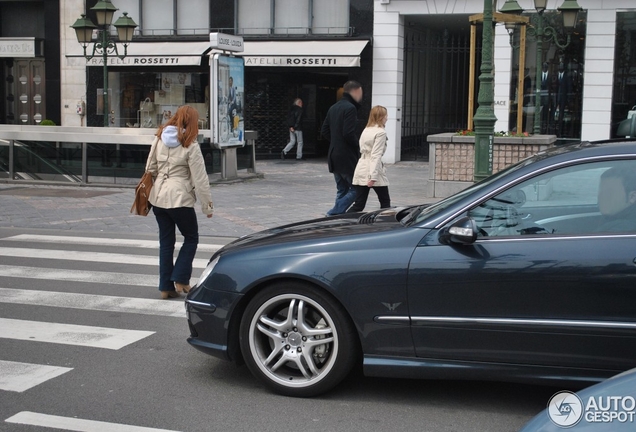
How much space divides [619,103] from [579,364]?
Result: 1891 cm

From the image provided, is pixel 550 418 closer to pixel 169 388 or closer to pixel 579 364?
pixel 579 364

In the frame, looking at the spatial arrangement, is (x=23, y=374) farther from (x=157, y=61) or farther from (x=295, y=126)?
(x=157, y=61)

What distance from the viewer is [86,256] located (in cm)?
982

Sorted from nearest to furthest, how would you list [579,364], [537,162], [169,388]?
[579,364] < [537,162] < [169,388]

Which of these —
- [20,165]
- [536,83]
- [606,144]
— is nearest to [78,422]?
[606,144]

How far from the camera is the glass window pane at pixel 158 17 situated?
25506 mm

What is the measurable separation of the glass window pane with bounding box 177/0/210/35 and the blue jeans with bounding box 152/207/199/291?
18.6 meters

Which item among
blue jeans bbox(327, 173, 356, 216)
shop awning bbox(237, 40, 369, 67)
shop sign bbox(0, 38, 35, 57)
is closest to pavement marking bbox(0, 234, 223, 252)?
blue jeans bbox(327, 173, 356, 216)

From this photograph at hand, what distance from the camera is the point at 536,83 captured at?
21.5 m

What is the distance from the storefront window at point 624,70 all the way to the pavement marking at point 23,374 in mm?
18666

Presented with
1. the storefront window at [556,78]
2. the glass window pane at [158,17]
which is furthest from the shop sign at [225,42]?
the glass window pane at [158,17]

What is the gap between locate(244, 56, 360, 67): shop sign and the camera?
22719mm

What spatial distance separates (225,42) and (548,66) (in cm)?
952

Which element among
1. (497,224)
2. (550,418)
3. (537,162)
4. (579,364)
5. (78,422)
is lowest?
(78,422)
